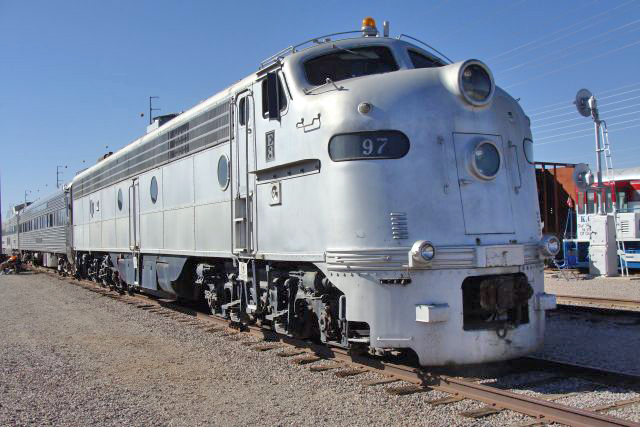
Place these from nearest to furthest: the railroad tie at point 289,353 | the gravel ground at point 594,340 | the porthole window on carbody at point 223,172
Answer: the gravel ground at point 594,340
the railroad tie at point 289,353
the porthole window on carbody at point 223,172

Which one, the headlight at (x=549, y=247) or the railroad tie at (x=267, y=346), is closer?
the headlight at (x=549, y=247)

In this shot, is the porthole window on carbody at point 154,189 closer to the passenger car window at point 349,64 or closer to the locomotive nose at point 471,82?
the passenger car window at point 349,64

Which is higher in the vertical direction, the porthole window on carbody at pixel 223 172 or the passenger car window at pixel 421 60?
the passenger car window at pixel 421 60

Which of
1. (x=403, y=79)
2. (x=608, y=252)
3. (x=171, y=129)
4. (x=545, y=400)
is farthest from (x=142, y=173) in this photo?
(x=608, y=252)

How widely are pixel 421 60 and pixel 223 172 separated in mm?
3276

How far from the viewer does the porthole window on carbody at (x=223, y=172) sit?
8.72m

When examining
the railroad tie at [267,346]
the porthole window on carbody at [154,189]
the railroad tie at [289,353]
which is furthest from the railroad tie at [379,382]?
the porthole window on carbody at [154,189]

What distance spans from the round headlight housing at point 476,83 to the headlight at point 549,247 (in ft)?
5.41

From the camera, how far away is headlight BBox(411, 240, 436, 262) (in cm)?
575

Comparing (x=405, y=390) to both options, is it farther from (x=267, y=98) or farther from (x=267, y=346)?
(x=267, y=98)

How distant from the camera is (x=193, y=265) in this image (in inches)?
428

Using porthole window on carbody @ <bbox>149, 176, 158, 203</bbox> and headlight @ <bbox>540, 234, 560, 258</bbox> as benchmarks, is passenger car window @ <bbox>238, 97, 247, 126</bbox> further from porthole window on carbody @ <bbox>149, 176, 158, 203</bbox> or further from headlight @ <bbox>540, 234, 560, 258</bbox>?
porthole window on carbody @ <bbox>149, 176, 158, 203</bbox>

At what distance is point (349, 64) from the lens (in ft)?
23.7

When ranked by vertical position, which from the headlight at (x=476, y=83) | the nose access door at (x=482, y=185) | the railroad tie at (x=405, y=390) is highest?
the headlight at (x=476, y=83)
